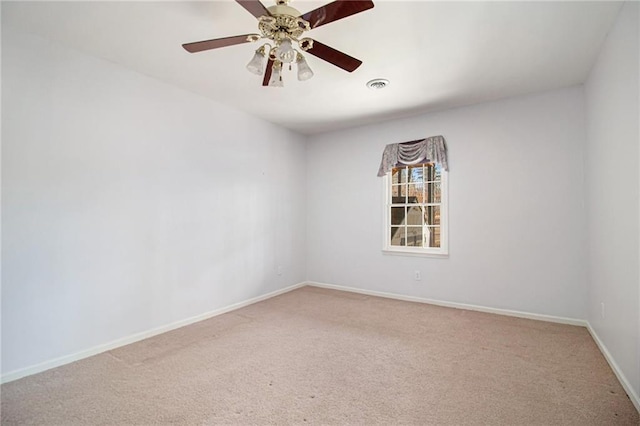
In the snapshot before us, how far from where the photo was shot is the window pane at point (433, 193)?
419 cm

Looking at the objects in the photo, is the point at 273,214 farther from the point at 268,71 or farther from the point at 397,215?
the point at 268,71

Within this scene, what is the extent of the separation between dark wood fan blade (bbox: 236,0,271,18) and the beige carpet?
7.45 feet

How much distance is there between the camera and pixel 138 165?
2.99m

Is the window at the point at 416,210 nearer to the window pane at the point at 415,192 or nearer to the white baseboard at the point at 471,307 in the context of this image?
the window pane at the point at 415,192

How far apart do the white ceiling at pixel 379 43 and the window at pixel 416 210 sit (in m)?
1.07

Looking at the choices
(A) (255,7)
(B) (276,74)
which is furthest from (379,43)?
(A) (255,7)

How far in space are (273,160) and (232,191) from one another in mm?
953

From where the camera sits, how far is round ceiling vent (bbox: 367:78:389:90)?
10.3 ft

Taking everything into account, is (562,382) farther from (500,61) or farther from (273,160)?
(273,160)

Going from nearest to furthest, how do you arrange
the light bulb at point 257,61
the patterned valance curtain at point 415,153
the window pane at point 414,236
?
the light bulb at point 257,61 → the patterned valance curtain at point 415,153 → the window pane at point 414,236

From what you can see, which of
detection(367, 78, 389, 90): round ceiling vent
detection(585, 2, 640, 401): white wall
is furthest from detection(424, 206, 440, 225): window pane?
detection(367, 78, 389, 90): round ceiling vent

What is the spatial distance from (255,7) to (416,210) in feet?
11.2

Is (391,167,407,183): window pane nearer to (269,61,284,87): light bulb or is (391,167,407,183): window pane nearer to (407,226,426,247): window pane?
(407,226,426,247): window pane

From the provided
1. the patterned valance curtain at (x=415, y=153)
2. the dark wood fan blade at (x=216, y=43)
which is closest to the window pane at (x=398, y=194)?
the patterned valance curtain at (x=415, y=153)
